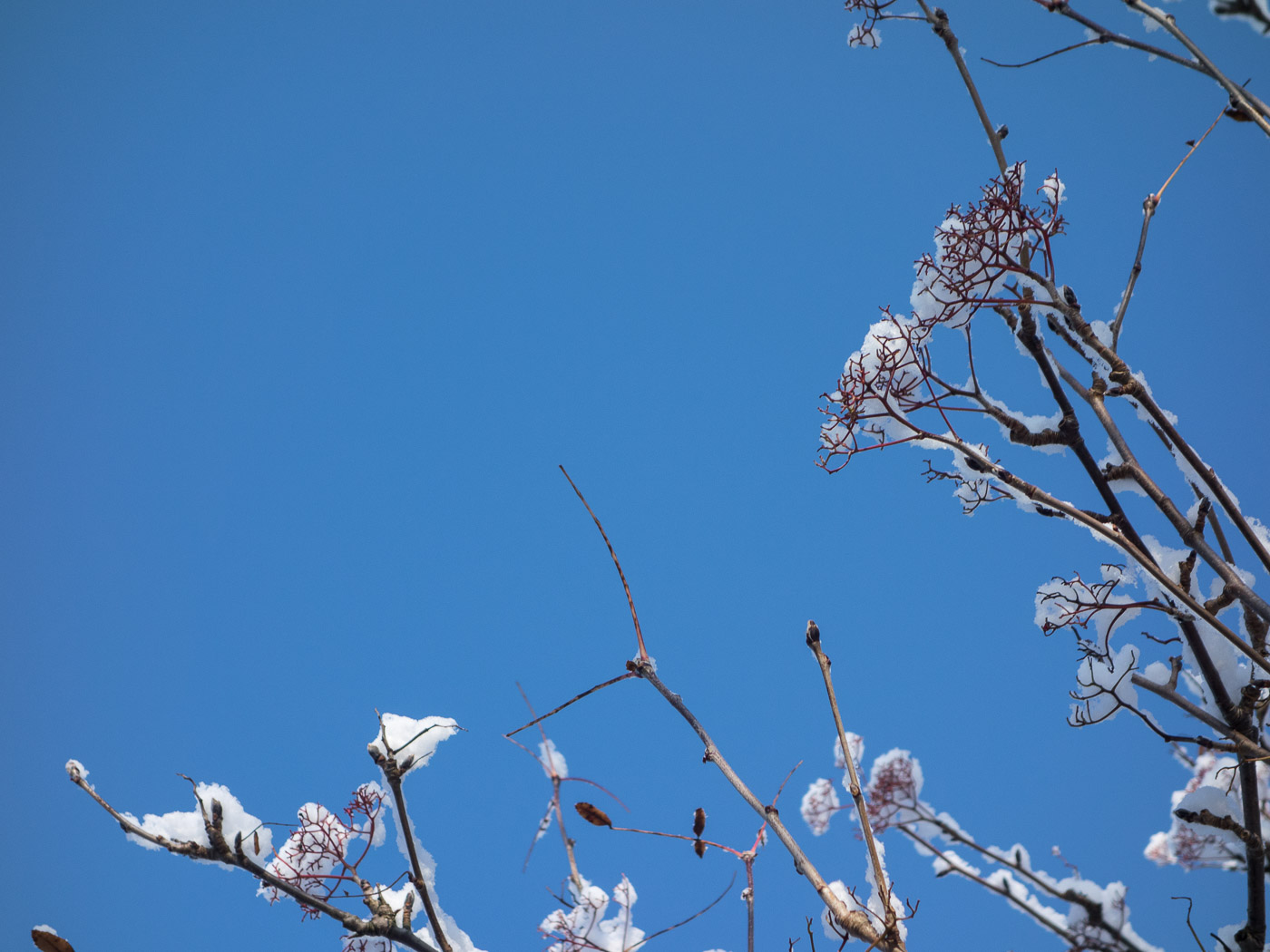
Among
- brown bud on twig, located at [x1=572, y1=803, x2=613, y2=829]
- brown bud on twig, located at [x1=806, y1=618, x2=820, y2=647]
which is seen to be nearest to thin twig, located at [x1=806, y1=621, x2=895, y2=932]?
brown bud on twig, located at [x1=806, y1=618, x2=820, y2=647]

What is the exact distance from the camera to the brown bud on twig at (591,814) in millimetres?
1133

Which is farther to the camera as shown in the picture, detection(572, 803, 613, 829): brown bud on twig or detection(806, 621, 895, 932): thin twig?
detection(572, 803, 613, 829): brown bud on twig

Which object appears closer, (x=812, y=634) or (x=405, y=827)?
(x=812, y=634)

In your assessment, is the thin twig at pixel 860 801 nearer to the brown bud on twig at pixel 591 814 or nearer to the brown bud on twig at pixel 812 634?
the brown bud on twig at pixel 812 634

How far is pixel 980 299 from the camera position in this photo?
0.97m

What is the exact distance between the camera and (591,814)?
1.14m

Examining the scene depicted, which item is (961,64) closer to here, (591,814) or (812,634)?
(812,634)

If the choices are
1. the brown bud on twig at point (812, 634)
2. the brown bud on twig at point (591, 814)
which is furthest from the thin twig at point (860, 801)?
the brown bud on twig at point (591, 814)

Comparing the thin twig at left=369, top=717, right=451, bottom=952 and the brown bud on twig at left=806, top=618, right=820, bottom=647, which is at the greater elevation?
the brown bud on twig at left=806, top=618, right=820, bottom=647

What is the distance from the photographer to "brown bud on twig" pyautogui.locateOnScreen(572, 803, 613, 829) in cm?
113

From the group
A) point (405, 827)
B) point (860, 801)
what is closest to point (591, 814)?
point (405, 827)

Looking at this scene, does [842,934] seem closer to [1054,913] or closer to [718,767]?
[718,767]

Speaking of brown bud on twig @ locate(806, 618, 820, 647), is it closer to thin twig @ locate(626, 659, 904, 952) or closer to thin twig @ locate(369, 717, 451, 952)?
thin twig @ locate(626, 659, 904, 952)

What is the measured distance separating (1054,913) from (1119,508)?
4.63 feet
